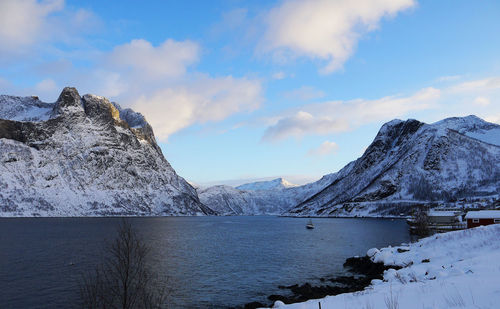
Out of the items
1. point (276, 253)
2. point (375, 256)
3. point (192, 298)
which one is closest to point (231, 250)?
point (276, 253)

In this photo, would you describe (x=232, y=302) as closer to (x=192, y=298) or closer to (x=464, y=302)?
(x=192, y=298)

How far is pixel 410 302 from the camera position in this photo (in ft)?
64.2

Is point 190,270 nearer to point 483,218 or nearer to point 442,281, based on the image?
point 442,281

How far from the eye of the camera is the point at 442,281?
24375 millimetres

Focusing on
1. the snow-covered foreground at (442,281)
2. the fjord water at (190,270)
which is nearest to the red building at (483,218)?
the fjord water at (190,270)

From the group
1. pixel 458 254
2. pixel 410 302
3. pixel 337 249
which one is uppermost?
pixel 410 302

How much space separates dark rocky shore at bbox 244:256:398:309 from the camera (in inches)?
1594

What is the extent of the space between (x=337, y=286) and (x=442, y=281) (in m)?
24.0

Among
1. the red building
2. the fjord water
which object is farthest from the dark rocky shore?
the red building

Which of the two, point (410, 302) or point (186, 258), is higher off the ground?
point (410, 302)

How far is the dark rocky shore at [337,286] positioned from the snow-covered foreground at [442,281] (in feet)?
10.2

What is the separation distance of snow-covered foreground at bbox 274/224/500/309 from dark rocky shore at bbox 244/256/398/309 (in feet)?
10.2

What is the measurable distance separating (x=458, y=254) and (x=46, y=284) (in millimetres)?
57469

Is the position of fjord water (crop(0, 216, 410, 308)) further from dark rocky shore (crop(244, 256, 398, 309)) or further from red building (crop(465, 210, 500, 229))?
red building (crop(465, 210, 500, 229))
